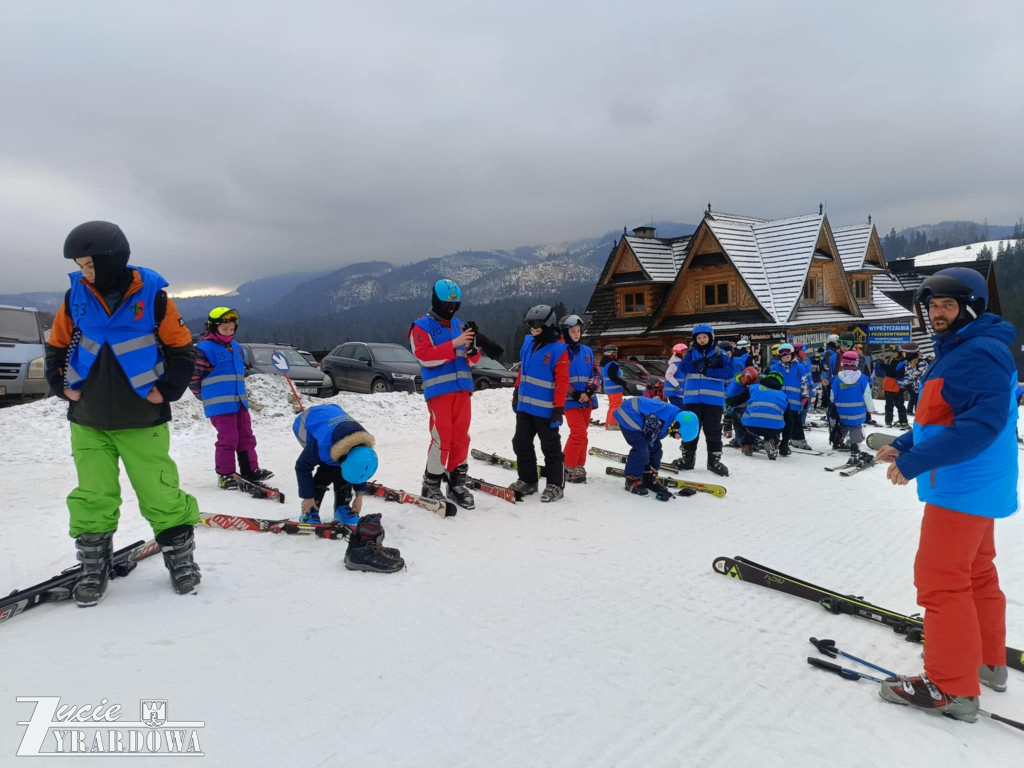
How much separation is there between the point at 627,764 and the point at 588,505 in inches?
168

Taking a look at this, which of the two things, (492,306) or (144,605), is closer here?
(144,605)

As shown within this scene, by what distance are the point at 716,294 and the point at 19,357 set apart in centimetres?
2291

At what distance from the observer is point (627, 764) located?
2.44 meters

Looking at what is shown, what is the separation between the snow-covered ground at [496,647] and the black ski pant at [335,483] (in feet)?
1.38

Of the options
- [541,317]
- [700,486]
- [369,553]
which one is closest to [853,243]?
[700,486]

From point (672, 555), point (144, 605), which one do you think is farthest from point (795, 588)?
point (144, 605)

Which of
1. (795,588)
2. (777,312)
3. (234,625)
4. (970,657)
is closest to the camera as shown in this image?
(970,657)

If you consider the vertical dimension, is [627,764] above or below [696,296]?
below

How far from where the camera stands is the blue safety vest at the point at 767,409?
33.8 feet

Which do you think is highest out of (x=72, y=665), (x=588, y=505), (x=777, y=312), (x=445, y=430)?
(x=777, y=312)

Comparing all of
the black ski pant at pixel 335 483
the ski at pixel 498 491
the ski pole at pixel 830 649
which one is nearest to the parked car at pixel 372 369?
the ski at pixel 498 491

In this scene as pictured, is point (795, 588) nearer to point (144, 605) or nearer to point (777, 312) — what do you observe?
point (144, 605)

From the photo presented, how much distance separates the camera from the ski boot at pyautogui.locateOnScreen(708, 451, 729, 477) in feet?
28.6

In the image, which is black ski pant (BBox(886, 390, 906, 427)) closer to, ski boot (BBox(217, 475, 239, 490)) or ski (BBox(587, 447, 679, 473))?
ski (BBox(587, 447, 679, 473))
